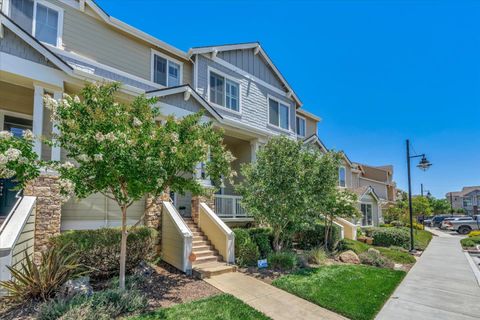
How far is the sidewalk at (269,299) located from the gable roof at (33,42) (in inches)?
309

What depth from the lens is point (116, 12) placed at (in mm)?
11883

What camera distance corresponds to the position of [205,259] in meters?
9.30

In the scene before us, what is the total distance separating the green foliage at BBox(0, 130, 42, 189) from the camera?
447 cm

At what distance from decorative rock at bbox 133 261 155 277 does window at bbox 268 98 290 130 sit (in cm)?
1169

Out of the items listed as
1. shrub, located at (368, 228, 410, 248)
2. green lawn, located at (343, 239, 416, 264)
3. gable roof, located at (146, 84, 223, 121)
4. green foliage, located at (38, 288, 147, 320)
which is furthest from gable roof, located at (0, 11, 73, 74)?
shrub, located at (368, 228, 410, 248)

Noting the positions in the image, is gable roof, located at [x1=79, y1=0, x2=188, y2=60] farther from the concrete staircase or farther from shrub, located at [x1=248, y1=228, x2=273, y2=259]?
shrub, located at [x1=248, y1=228, x2=273, y2=259]

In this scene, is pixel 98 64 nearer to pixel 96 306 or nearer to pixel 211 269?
pixel 211 269

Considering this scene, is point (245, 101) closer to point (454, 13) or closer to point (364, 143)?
point (454, 13)

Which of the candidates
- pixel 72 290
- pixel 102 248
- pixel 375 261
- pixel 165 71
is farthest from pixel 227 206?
pixel 72 290

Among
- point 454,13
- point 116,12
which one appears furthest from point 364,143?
point 116,12

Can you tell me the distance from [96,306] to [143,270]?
2680mm

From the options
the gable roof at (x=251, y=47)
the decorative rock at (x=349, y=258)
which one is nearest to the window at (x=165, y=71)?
the gable roof at (x=251, y=47)

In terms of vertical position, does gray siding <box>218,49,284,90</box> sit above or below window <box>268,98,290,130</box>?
above

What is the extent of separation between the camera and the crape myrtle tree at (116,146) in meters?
5.41
